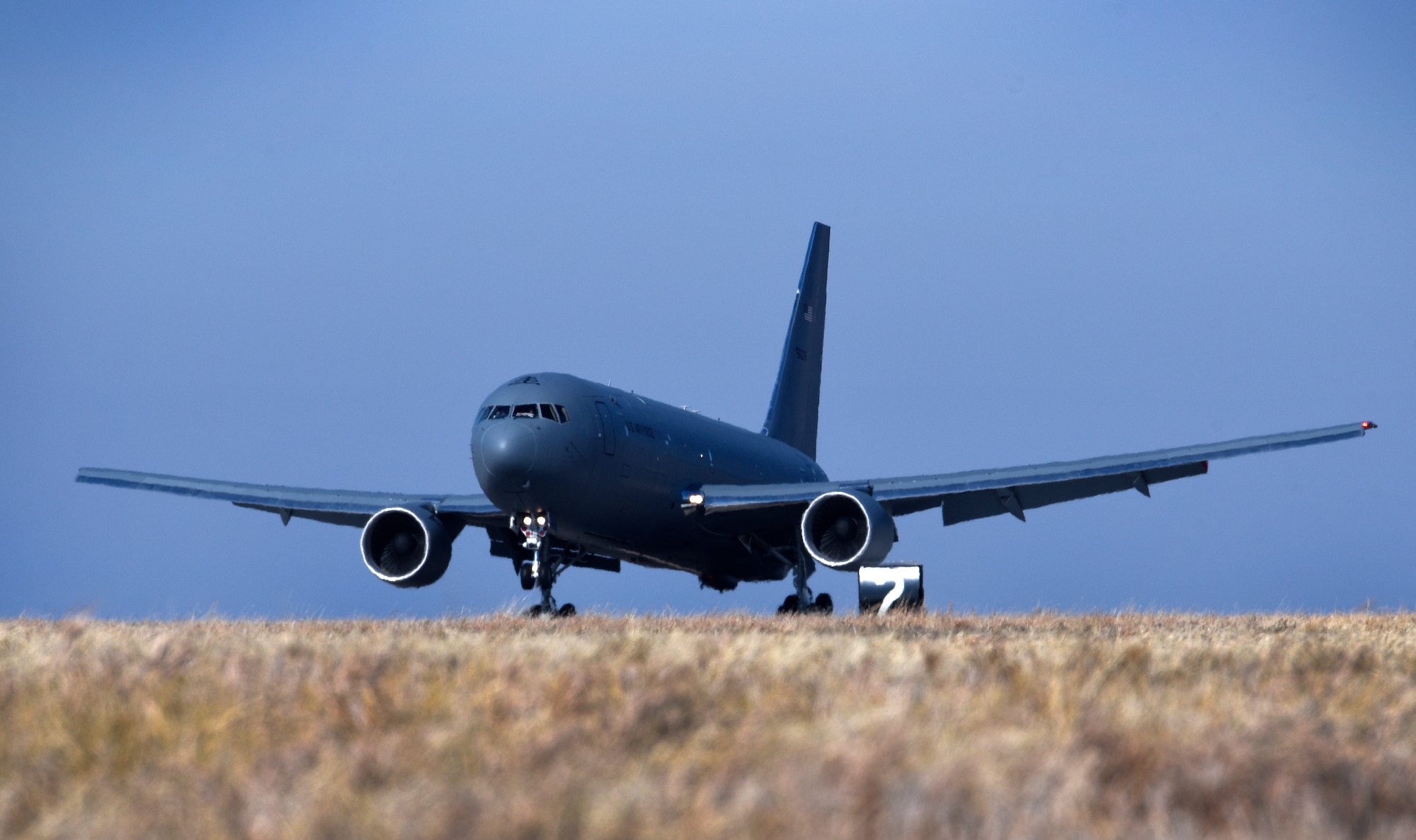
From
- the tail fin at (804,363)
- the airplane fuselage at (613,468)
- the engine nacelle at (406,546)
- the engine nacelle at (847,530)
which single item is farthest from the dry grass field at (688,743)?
the tail fin at (804,363)

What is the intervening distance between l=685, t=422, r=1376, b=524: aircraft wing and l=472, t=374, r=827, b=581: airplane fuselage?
40.2 inches

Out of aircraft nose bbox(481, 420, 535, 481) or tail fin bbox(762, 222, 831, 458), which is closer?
aircraft nose bbox(481, 420, 535, 481)

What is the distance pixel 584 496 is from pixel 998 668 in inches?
712

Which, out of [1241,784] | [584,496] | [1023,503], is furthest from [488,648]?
[1023,503]

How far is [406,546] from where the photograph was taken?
28516 millimetres

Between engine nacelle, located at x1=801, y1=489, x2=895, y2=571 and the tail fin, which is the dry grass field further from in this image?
the tail fin

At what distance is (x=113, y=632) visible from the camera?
14.1m

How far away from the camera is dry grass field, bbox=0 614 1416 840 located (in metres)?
4.98

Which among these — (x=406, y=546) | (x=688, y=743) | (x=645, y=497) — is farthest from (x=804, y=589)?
(x=688, y=743)

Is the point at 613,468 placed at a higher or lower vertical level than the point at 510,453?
lower

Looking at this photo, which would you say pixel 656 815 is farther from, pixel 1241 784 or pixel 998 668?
pixel 998 668

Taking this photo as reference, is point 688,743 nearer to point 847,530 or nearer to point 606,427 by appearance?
point 847,530

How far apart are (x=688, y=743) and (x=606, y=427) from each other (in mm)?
21510

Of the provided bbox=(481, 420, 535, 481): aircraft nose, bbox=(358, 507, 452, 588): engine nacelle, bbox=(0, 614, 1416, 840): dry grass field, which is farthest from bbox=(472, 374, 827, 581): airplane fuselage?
bbox=(0, 614, 1416, 840): dry grass field
